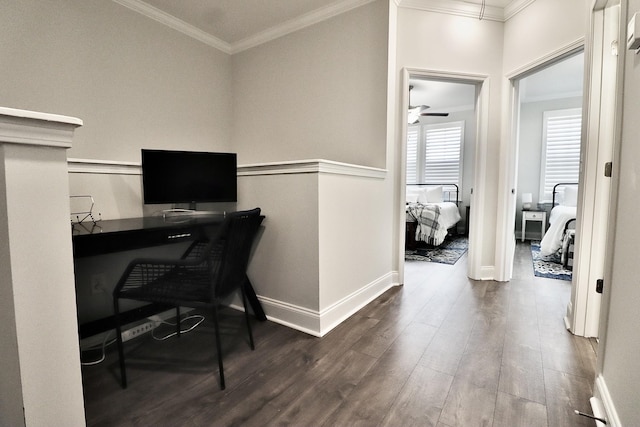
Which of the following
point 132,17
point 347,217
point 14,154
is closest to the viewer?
point 14,154

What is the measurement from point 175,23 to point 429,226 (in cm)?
372

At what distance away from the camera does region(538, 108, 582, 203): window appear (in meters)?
4.87

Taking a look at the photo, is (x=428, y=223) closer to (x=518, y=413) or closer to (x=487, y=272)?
(x=487, y=272)

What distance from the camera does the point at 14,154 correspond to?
2.15 ft

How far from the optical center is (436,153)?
607 centimetres

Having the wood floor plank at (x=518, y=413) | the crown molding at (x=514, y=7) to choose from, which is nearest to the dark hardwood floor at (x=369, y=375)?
the wood floor plank at (x=518, y=413)

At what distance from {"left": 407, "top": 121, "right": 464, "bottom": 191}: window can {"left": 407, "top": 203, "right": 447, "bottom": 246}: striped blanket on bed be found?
2.15 m

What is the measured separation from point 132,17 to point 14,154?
2449 mm

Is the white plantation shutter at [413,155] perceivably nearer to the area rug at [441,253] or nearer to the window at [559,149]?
the area rug at [441,253]

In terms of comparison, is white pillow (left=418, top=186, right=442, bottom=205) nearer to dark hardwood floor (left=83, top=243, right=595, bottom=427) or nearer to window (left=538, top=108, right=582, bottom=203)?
window (left=538, top=108, right=582, bottom=203)

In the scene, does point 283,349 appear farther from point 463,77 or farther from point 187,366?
point 463,77

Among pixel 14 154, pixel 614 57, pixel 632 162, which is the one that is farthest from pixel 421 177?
pixel 14 154

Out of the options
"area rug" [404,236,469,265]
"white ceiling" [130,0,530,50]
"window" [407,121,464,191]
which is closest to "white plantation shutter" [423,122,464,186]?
"window" [407,121,464,191]

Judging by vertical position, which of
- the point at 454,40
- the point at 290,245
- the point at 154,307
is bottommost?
the point at 154,307
